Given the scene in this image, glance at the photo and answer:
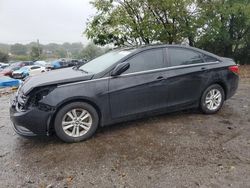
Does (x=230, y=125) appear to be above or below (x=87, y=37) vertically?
below

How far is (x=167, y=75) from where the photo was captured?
4590 mm

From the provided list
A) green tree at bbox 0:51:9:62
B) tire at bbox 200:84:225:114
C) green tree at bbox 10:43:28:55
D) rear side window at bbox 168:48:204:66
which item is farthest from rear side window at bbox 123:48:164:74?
green tree at bbox 10:43:28:55

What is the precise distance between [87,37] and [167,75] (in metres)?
8.91

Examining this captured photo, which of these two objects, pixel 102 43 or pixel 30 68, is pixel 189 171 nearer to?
pixel 102 43

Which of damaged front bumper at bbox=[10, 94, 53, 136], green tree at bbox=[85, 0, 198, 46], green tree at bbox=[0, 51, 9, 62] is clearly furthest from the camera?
green tree at bbox=[0, 51, 9, 62]

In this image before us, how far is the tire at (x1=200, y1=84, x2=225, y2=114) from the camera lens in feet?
16.6

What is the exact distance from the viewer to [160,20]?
12117mm

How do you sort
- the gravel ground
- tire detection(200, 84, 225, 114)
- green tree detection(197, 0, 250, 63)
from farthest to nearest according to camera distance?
green tree detection(197, 0, 250, 63)
tire detection(200, 84, 225, 114)
the gravel ground

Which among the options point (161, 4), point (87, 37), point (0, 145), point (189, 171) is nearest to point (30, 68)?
point (87, 37)

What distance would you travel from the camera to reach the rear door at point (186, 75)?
4691 mm

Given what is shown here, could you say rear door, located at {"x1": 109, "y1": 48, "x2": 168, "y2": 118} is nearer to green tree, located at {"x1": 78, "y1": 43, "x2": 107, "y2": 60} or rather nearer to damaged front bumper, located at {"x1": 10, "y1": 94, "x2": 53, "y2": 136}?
damaged front bumper, located at {"x1": 10, "y1": 94, "x2": 53, "y2": 136}

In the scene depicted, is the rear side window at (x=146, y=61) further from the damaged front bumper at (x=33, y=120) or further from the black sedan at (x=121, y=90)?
the damaged front bumper at (x=33, y=120)

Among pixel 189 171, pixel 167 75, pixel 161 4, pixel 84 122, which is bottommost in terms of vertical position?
pixel 189 171

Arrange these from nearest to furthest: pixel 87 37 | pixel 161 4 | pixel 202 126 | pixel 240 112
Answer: pixel 202 126 < pixel 240 112 < pixel 161 4 < pixel 87 37
